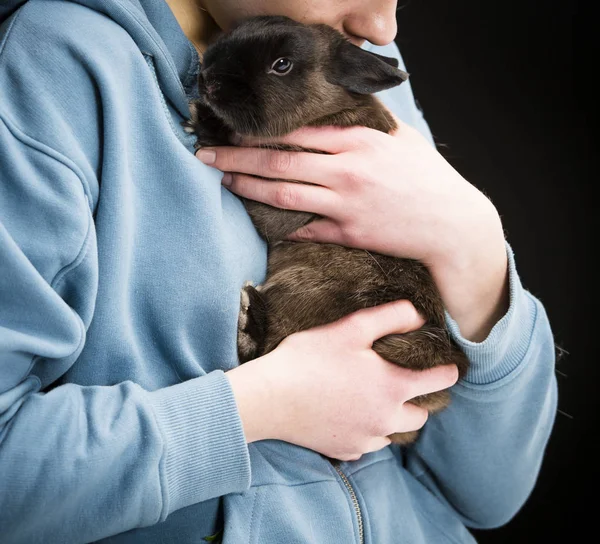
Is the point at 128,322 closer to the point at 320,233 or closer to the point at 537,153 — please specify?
the point at 320,233

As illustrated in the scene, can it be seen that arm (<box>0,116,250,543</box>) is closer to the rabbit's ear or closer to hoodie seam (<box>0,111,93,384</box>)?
hoodie seam (<box>0,111,93,384</box>)

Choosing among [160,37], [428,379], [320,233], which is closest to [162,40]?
[160,37]

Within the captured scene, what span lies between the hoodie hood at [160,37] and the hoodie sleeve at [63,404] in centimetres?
15

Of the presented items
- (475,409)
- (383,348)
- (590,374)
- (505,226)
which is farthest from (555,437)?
(383,348)

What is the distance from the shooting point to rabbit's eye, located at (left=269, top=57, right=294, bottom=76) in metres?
1.40

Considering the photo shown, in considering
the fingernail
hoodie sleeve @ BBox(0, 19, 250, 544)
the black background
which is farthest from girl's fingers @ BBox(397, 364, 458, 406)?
the black background

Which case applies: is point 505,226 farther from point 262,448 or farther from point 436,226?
point 262,448

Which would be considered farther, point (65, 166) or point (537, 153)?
point (537, 153)

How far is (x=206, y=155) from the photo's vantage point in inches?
50.7

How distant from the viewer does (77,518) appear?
930mm

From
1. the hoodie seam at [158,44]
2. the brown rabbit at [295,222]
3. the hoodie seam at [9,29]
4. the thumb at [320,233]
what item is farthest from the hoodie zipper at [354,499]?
the hoodie seam at [9,29]

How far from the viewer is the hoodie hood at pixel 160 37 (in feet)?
3.68

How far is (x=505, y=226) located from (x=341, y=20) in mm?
1245

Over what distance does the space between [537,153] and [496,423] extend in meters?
1.28
